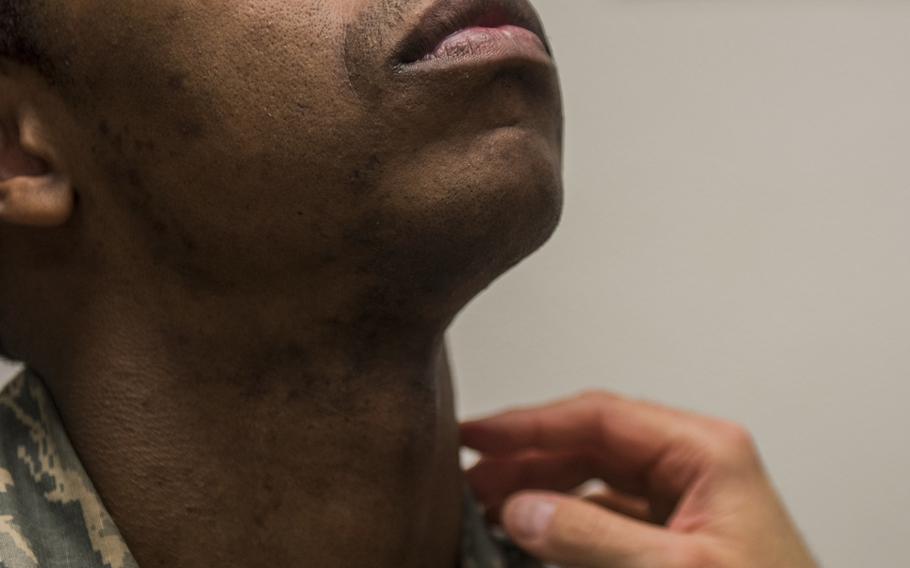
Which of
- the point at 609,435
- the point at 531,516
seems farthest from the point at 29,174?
the point at 609,435

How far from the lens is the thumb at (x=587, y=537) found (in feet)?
2.77

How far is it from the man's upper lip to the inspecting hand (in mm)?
391

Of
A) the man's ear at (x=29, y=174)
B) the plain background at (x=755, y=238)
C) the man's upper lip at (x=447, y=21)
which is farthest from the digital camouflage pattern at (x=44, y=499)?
the plain background at (x=755, y=238)

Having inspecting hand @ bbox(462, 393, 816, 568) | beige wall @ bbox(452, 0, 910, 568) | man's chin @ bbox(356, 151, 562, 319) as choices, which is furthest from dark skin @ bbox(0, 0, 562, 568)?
beige wall @ bbox(452, 0, 910, 568)

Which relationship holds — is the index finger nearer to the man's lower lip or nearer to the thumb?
the thumb

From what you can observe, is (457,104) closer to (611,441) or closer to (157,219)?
(157,219)

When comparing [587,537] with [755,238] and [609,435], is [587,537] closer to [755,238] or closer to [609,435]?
[609,435]

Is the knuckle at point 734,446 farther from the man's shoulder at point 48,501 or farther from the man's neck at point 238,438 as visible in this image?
the man's shoulder at point 48,501

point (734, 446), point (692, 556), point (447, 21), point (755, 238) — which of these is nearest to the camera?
point (447, 21)

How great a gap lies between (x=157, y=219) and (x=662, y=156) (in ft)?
2.51

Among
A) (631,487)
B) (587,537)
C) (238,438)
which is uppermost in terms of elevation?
(238,438)

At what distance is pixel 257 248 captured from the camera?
732mm

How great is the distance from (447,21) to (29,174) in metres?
0.32

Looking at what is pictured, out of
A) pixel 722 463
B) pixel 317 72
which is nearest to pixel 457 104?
pixel 317 72
